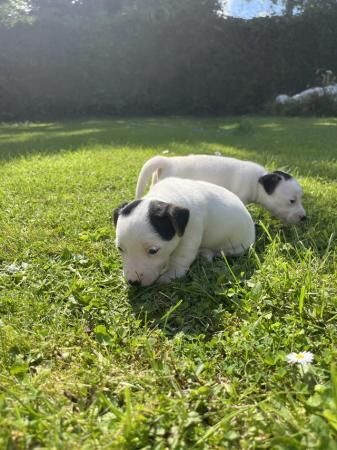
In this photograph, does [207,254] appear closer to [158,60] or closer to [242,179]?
[242,179]

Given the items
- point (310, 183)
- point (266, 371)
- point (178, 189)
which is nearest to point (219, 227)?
point (178, 189)

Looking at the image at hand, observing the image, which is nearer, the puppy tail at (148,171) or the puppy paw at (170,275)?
the puppy paw at (170,275)

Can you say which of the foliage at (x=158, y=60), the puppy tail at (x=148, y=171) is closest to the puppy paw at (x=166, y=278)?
the puppy tail at (x=148, y=171)

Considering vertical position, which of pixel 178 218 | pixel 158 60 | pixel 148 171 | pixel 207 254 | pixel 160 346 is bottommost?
pixel 160 346

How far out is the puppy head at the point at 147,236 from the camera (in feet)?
8.06

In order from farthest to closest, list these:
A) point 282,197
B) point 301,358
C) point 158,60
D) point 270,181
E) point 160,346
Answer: point 158,60 < point 270,181 < point 282,197 < point 160,346 < point 301,358

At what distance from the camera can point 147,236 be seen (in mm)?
2449

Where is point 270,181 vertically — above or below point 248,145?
below

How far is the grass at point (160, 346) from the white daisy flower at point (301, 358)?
3 cm

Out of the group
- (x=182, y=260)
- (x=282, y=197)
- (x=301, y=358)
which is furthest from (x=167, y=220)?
(x=282, y=197)

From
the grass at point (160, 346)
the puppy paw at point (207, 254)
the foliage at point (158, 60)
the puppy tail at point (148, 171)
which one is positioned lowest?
the grass at point (160, 346)

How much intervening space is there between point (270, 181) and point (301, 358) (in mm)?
2691

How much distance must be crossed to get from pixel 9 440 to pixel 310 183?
425cm

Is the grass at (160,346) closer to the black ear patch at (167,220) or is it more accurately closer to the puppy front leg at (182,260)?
the puppy front leg at (182,260)
